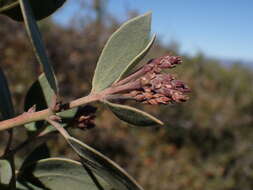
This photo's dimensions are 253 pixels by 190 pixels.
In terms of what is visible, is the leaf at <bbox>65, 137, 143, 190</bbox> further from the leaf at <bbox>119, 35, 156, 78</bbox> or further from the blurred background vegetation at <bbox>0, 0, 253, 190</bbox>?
the blurred background vegetation at <bbox>0, 0, 253, 190</bbox>

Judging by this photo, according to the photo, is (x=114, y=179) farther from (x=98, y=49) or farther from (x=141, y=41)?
(x=98, y=49)

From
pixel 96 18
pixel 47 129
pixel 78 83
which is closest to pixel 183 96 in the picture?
pixel 47 129

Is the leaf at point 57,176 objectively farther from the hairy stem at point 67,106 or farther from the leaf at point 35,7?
the leaf at point 35,7

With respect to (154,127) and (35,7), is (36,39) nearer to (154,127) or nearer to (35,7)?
(35,7)

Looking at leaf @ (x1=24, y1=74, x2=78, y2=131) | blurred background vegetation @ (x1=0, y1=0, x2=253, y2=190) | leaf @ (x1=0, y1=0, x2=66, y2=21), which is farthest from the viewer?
blurred background vegetation @ (x1=0, y1=0, x2=253, y2=190)

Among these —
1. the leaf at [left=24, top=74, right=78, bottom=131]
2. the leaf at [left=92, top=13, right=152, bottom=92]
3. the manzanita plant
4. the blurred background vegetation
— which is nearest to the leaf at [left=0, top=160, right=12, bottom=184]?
the manzanita plant

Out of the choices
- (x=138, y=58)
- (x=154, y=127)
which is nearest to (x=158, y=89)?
(x=138, y=58)
